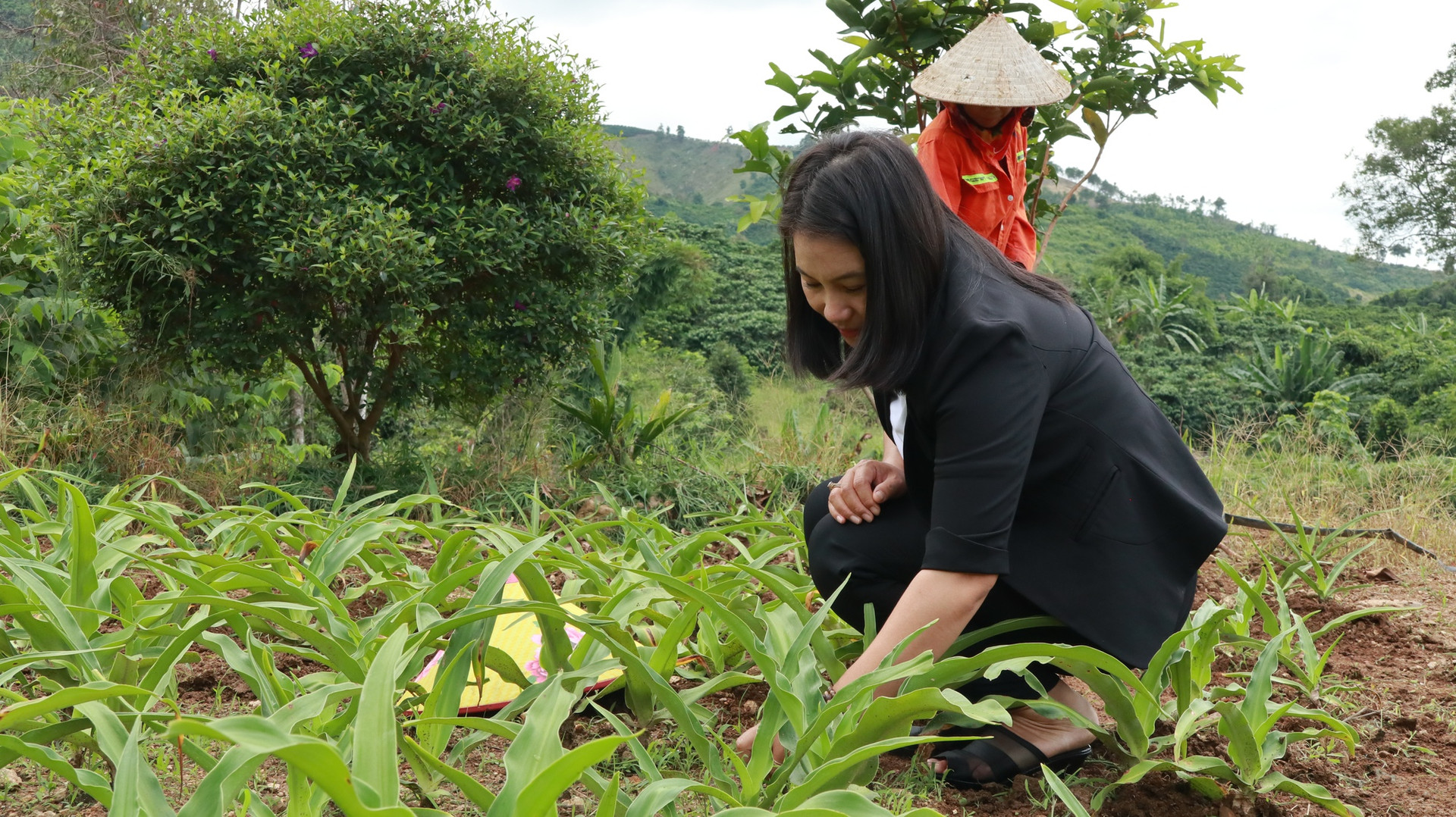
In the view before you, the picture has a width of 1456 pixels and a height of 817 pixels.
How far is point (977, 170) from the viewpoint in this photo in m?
2.93

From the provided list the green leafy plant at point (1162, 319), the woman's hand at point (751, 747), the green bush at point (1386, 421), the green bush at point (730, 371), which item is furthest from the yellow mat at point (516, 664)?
the green leafy plant at point (1162, 319)

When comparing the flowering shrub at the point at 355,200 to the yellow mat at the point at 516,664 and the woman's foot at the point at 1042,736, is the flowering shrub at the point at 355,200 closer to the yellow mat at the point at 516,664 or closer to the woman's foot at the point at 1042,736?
the yellow mat at the point at 516,664

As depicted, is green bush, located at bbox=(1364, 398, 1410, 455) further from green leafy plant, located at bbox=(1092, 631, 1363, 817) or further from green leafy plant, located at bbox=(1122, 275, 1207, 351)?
green leafy plant, located at bbox=(1092, 631, 1363, 817)

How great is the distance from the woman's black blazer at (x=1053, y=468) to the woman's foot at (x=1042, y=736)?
0.16 metres

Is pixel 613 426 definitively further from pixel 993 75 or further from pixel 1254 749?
pixel 1254 749

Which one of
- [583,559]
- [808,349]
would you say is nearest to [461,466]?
[583,559]

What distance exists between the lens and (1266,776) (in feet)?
4.96

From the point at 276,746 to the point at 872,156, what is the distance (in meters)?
1.14

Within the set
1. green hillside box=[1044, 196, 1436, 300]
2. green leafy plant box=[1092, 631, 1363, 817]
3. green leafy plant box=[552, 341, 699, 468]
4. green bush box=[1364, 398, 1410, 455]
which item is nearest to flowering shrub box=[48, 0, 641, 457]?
green leafy plant box=[552, 341, 699, 468]

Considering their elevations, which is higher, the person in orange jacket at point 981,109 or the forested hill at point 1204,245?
the forested hill at point 1204,245

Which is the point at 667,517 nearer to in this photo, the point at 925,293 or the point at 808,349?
the point at 808,349

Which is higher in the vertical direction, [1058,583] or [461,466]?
[1058,583]

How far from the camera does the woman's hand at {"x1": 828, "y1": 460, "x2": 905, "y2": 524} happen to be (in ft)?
6.18

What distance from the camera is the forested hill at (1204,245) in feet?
67.8
